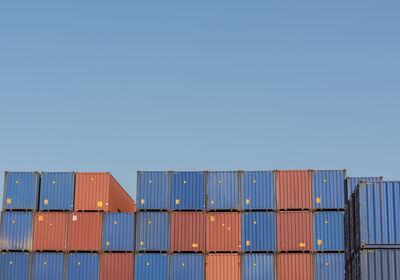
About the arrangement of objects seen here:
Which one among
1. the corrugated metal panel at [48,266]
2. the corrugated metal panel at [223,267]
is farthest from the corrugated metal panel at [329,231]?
the corrugated metal panel at [48,266]

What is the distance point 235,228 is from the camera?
44.2 meters

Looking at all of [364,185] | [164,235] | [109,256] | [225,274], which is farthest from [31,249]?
[364,185]

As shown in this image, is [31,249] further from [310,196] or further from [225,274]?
[310,196]

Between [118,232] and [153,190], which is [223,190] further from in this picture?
[118,232]

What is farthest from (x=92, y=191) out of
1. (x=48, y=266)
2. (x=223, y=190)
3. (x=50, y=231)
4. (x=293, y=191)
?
(x=293, y=191)

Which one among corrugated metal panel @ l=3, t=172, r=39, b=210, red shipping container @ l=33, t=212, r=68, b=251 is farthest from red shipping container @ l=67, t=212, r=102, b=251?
corrugated metal panel @ l=3, t=172, r=39, b=210

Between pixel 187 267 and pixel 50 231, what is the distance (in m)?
9.84

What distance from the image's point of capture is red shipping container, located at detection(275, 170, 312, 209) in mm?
43938

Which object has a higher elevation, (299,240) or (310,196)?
(310,196)

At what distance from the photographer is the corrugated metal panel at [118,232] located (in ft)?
147

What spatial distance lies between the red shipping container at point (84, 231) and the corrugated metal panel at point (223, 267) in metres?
7.73

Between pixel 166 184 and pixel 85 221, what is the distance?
6.16 m

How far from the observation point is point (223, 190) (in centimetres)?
4481

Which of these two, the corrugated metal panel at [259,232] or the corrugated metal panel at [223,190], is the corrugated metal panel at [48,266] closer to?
the corrugated metal panel at [223,190]
